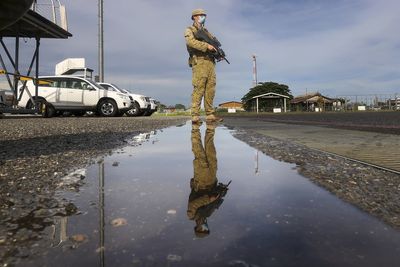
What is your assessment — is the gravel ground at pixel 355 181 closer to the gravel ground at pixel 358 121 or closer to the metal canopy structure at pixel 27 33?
the gravel ground at pixel 358 121

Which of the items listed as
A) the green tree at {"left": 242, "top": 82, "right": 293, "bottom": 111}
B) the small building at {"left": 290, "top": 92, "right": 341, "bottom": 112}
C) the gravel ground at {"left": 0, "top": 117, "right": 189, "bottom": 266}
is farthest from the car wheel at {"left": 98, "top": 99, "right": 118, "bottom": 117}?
the small building at {"left": 290, "top": 92, "right": 341, "bottom": 112}

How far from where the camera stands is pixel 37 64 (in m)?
11.8

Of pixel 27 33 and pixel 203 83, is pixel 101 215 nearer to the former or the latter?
pixel 203 83

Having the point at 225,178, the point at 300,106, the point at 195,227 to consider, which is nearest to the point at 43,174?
the point at 225,178

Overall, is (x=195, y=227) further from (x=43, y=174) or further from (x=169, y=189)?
(x=43, y=174)

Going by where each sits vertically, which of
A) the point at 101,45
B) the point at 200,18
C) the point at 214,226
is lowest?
the point at 214,226

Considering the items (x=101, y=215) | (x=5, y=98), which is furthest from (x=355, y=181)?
(x=5, y=98)

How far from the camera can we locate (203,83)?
864 centimetres

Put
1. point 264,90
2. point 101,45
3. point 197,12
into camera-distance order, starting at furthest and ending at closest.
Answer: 1. point 264,90
2. point 101,45
3. point 197,12

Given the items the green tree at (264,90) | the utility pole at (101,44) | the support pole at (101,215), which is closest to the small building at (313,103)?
the green tree at (264,90)

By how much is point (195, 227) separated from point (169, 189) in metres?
0.73

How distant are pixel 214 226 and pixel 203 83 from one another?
7.24 metres

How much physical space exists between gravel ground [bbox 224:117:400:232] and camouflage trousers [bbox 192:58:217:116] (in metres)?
4.91

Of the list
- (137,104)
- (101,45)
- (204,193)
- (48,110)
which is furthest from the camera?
(101,45)
